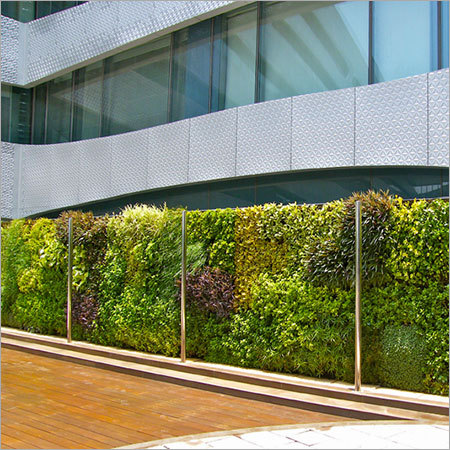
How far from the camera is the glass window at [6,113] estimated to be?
1692 centimetres

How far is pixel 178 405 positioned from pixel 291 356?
5.90ft

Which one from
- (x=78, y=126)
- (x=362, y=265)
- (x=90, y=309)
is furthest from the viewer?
(x=78, y=126)

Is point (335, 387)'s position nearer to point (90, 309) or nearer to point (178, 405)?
point (178, 405)

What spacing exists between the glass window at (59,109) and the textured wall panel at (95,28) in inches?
17.6

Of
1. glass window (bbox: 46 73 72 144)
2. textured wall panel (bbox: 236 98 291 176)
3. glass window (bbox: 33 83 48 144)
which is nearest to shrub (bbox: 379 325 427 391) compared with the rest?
textured wall panel (bbox: 236 98 291 176)

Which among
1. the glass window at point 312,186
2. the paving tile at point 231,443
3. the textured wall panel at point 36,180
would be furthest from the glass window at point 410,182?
the textured wall panel at point 36,180

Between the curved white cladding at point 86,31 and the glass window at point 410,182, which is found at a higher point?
the curved white cladding at point 86,31

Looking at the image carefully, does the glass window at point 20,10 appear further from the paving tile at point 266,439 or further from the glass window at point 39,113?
the paving tile at point 266,439

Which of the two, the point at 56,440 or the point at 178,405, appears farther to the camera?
the point at 178,405

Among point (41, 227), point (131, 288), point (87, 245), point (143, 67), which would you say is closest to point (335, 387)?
point (131, 288)

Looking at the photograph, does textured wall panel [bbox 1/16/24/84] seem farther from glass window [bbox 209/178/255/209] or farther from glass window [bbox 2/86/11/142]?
glass window [bbox 209/178/255/209]

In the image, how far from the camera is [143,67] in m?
A: 14.3

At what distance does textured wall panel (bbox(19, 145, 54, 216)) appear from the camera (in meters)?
16.2

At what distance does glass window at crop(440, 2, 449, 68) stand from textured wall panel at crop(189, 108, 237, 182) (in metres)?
4.40
